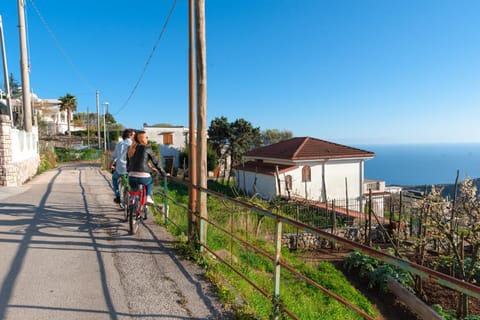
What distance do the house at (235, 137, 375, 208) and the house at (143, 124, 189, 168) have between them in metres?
16.9

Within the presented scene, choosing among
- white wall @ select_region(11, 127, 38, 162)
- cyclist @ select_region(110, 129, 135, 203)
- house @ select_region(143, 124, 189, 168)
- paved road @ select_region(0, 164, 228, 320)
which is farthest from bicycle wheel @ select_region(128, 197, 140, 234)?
house @ select_region(143, 124, 189, 168)

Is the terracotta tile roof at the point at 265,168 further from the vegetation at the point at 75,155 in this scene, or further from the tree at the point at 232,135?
the vegetation at the point at 75,155

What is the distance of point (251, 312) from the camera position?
275 centimetres

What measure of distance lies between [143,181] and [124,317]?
9.06 feet

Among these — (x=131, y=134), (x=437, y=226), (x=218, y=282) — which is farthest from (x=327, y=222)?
(x=218, y=282)

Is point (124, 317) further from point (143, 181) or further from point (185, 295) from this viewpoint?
point (143, 181)

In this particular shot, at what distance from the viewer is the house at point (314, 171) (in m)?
22.4

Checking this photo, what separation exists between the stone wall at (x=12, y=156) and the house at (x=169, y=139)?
2658cm

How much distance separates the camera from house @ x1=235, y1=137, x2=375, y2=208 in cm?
2238

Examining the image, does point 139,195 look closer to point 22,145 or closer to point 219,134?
point 22,145

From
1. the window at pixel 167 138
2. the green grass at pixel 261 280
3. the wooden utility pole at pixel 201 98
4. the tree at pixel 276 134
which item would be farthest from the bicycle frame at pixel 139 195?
the tree at pixel 276 134

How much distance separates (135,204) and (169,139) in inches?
1430

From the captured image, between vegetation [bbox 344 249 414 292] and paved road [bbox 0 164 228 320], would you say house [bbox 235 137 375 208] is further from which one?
paved road [bbox 0 164 228 320]

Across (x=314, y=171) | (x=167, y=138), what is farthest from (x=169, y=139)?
(x=314, y=171)
